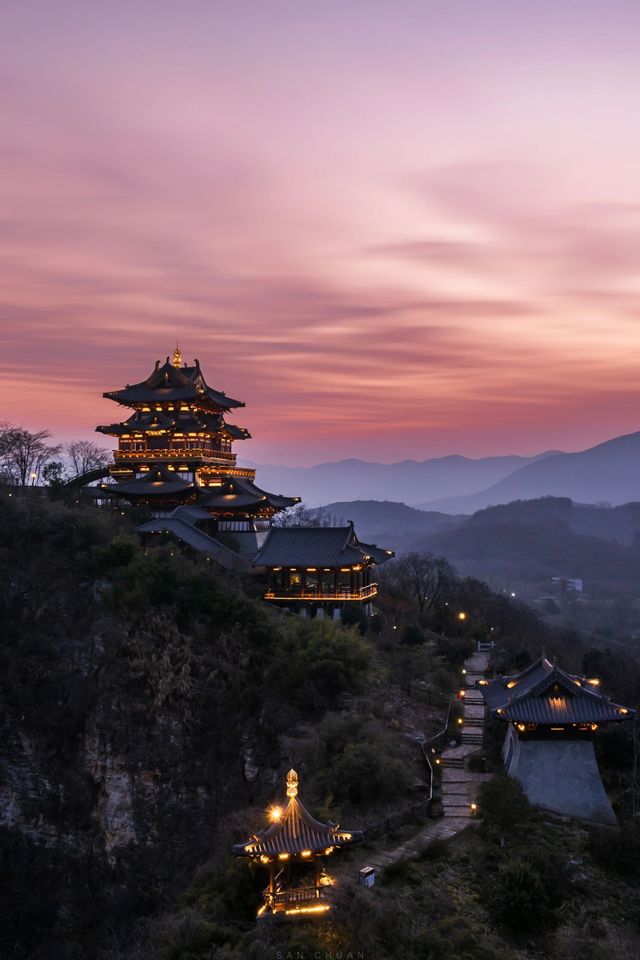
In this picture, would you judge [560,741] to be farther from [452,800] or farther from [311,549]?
[311,549]

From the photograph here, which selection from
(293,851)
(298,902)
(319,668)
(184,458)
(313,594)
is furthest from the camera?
(184,458)

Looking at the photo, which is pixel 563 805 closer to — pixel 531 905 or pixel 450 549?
pixel 531 905

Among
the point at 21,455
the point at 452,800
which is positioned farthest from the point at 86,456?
the point at 452,800

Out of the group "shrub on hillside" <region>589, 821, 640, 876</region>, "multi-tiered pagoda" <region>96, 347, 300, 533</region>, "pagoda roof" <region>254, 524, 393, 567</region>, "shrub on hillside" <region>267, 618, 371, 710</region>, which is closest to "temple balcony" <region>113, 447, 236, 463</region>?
"multi-tiered pagoda" <region>96, 347, 300, 533</region>

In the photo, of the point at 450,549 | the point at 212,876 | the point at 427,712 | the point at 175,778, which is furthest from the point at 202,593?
the point at 450,549

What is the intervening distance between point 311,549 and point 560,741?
61.4 ft

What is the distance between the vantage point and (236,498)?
1914 inches

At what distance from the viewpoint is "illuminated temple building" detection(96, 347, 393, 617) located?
41.8 m

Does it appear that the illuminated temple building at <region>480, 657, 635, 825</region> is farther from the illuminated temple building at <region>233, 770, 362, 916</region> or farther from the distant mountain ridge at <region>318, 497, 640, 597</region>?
the distant mountain ridge at <region>318, 497, 640, 597</region>

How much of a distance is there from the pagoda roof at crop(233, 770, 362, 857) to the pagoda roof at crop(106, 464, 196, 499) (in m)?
31.8

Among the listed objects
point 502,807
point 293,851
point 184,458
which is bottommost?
point 502,807

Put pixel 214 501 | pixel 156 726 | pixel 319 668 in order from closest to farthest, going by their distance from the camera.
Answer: pixel 156 726 < pixel 319 668 < pixel 214 501

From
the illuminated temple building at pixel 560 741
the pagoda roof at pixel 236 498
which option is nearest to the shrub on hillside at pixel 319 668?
the illuminated temple building at pixel 560 741

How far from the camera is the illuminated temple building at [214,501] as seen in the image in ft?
137
